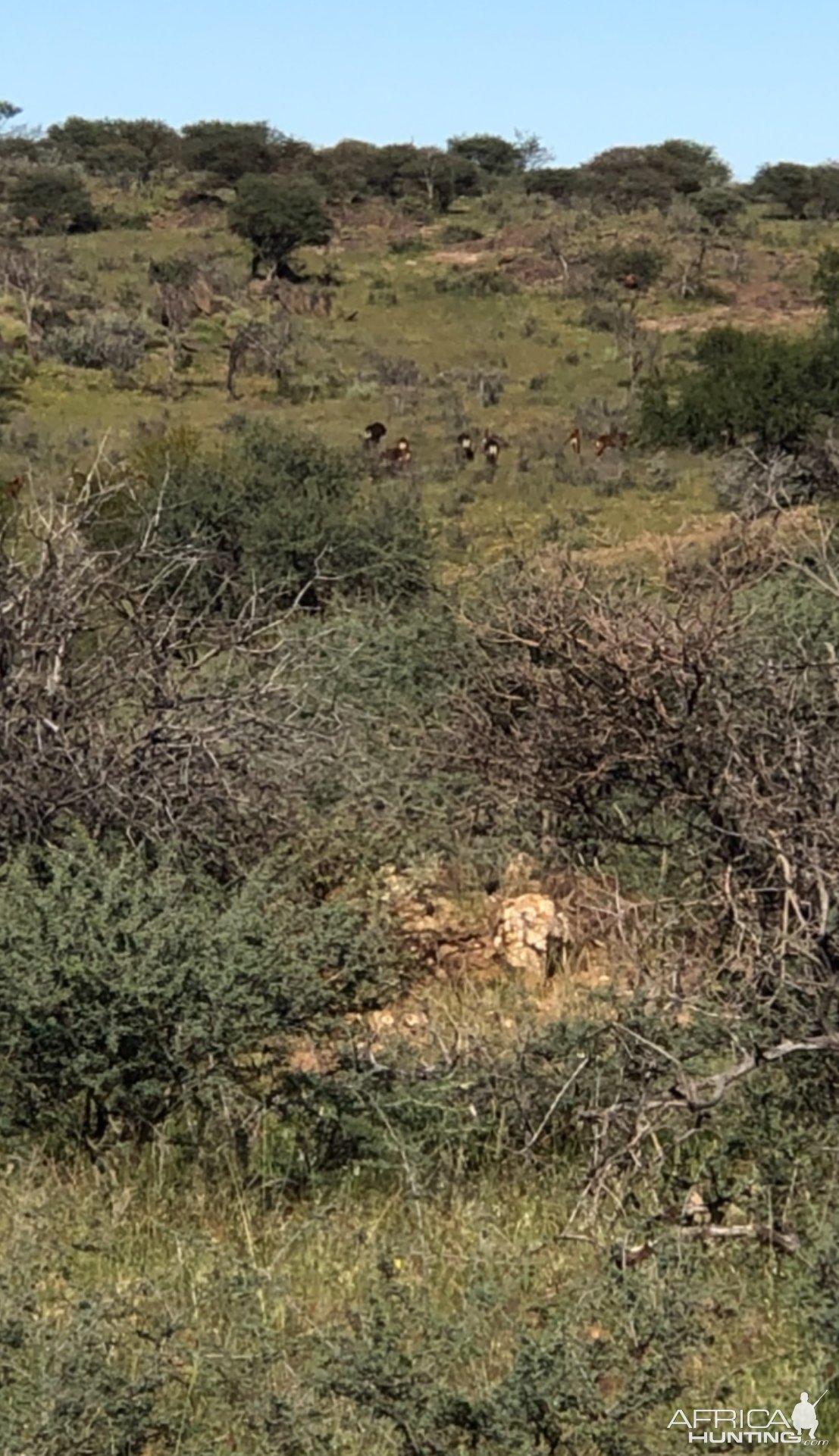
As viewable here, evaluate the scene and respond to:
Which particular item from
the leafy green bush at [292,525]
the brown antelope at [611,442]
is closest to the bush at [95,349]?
the brown antelope at [611,442]

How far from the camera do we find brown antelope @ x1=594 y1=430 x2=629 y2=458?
2459 centimetres

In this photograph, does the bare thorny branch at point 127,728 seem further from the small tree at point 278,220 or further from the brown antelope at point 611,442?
the small tree at point 278,220

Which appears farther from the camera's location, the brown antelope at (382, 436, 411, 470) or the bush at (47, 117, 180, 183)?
the bush at (47, 117, 180, 183)

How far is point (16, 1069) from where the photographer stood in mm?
4078

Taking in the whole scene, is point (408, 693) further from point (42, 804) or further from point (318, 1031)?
point (318, 1031)

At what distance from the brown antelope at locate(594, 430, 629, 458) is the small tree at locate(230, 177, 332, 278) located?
17.1 m

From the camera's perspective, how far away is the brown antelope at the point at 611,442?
2459 cm

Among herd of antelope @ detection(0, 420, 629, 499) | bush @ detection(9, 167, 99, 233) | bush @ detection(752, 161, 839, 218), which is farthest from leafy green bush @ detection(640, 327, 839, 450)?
bush @ detection(752, 161, 839, 218)

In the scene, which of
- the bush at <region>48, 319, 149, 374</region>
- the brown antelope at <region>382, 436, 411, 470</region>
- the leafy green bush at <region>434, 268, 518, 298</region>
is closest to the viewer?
the brown antelope at <region>382, 436, 411, 470</region>

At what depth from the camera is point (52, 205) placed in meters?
43.3

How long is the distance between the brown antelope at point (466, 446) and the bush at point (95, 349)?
7.81 metres

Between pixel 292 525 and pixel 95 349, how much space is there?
18510 millimetres

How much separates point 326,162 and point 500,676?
50038 mm

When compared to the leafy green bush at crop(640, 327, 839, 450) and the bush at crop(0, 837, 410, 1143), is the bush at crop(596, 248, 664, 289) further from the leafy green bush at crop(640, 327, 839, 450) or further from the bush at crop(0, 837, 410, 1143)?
the bush at crop(0, 837, 410, 1143)
